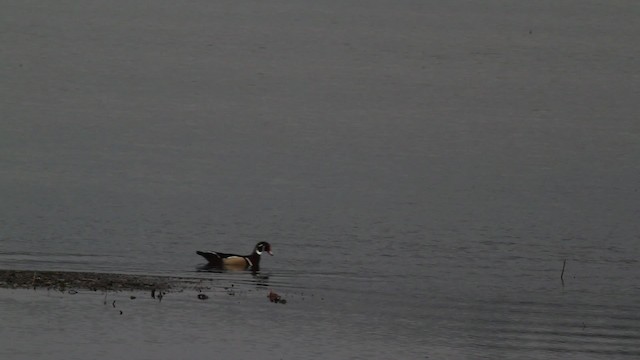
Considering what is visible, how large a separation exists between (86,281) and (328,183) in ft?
49.4

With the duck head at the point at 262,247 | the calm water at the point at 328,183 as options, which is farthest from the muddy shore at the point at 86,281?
the duck head at the point at 262,247

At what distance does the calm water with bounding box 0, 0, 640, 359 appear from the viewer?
2131 centimetres

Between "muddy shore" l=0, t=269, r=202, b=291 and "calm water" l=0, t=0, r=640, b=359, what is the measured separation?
2.38ft

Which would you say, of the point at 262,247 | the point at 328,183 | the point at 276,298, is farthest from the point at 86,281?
the point at 328,183

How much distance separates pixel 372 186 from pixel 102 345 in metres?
19.3

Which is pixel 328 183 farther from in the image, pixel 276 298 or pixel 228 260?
pixel 276 298

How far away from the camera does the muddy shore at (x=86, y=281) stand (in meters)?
22.7

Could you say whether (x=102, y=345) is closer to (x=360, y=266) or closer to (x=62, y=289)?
(x=62, y=289)

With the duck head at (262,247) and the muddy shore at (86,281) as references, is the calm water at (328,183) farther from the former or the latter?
the muddy shore at (86,281)

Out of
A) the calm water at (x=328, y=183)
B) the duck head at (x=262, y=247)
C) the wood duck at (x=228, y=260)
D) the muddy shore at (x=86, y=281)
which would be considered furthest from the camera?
the duck head at (x=262, y=247)

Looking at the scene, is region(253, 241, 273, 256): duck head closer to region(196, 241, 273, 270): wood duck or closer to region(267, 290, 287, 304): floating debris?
region(196, 241, 273, 270): wood duck

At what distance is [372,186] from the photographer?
1480 inches

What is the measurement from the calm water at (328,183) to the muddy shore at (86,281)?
725mm

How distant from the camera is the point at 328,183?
3766 centimetres
